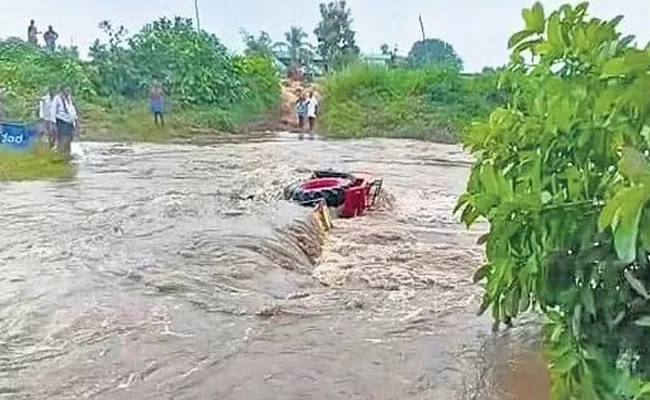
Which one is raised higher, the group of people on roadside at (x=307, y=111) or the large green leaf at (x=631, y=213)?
the large green leaf at (x=631, y=213)

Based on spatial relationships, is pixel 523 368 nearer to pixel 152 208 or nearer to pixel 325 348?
pixel 325 348

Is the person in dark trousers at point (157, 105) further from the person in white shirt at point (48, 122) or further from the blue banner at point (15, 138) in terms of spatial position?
the blue banner at point (15, 138)

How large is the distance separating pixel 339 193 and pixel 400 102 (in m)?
20.3

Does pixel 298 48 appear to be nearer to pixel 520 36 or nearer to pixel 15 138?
pixel 15 138

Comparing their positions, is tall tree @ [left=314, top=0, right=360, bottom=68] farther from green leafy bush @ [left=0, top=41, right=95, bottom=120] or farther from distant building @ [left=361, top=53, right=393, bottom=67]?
green leafy bush @ [left=0, top=41, right=95, bottom=120]

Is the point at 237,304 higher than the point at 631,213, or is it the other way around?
the point at 631,213

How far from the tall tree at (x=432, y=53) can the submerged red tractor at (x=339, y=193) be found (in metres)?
25.6

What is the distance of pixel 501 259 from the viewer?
288cm

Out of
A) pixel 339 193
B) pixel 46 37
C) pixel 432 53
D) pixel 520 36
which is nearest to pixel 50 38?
pixel 46 37

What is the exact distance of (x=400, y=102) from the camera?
33.8 m

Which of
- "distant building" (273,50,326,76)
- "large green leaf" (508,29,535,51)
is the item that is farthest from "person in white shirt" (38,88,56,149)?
"distant building" (273,50,326,76)

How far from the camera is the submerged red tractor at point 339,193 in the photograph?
44.8 feet

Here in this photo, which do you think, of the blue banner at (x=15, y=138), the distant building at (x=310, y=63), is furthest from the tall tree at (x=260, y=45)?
the blue banner at (x=15, y=138)

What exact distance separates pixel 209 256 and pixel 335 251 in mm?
1915
